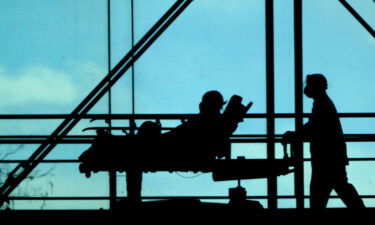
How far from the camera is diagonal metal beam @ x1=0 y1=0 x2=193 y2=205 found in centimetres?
455

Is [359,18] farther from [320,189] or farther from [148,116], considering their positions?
[148,116]

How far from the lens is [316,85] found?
159 inches

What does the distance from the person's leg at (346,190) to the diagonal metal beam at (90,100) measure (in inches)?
56.2

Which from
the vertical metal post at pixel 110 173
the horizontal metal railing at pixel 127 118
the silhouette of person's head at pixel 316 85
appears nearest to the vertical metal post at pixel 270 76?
the horizontal metal railing at pixel 127 118

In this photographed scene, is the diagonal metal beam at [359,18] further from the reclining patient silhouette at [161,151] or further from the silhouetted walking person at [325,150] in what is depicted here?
the reclining patient silhouette at [161,151]

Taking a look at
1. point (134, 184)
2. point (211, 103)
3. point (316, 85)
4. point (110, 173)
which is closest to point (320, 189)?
point (316, 85)

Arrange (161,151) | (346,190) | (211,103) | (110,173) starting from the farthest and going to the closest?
(211,103) → (110,173) → (346,190) → (161,151)

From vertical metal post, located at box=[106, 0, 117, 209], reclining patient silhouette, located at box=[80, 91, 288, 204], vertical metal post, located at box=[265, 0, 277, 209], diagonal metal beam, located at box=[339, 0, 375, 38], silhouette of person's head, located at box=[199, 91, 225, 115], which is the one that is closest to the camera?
reclining patient silhouette, located at box=[80, 91, 288, 204]

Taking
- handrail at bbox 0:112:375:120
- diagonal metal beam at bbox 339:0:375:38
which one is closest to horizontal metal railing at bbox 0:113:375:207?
handrail at bbox 0:112:375:120

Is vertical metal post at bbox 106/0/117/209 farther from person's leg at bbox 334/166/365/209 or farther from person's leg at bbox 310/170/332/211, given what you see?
person's leg at bbox 334/166/365/209

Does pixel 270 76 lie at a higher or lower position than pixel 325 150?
higher

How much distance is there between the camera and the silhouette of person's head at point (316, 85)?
4043 millimetres

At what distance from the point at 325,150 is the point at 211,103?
0.62m

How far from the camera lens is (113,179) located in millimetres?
4078
